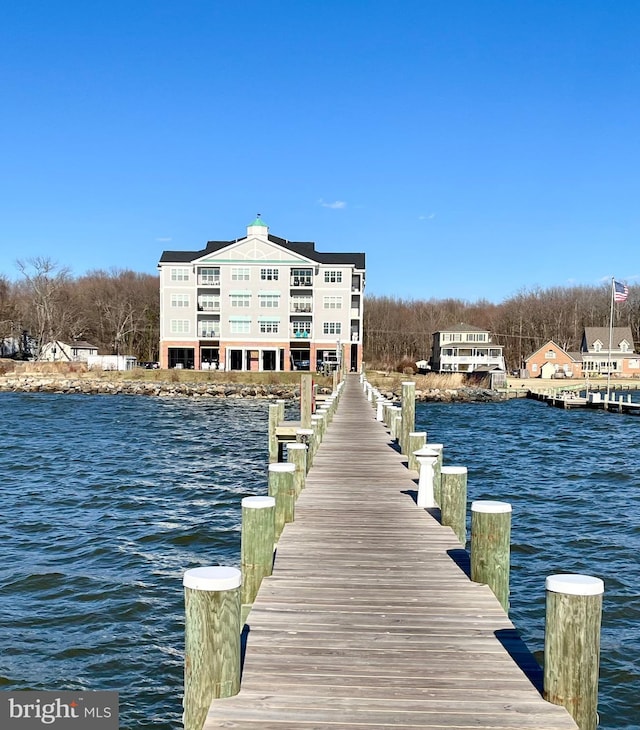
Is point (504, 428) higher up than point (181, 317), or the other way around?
point (181, 317)

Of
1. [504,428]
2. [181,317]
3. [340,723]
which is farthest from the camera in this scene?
[181,317]

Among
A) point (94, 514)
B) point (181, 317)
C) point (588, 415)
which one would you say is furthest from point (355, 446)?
point (181, 317)

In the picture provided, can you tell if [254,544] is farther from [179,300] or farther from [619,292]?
[179,300]

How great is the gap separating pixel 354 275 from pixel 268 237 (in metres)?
10.3

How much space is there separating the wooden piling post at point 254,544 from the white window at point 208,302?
227ft

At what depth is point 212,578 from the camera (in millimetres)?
5301

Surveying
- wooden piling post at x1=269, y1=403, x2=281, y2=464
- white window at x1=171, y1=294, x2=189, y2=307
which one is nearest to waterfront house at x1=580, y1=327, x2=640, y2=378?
white window at x1=171, y1=294, x2=189, y2=307

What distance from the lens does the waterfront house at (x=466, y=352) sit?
92.8m

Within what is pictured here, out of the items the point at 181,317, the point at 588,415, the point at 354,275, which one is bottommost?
the point at 588,415

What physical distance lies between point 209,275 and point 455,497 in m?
68.0

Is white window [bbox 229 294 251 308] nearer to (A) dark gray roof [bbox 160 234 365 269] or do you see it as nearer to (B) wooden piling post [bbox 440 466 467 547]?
(A) dark gray roof [bbox 160 234 365 269]

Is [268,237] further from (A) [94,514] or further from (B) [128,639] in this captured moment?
(B) [128,639]

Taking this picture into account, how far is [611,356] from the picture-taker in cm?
10106

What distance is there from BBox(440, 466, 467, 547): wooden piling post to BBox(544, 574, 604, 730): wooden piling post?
16.3 ft
